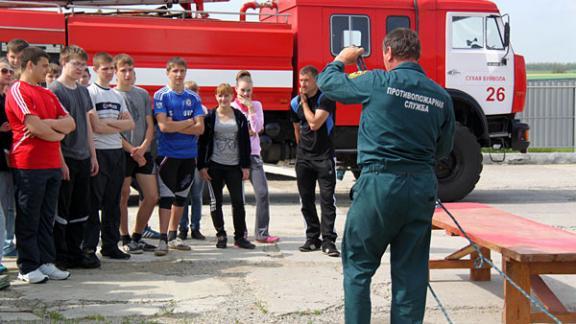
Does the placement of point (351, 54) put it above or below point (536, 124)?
above

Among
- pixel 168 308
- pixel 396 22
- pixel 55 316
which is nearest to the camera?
pixel 55 316

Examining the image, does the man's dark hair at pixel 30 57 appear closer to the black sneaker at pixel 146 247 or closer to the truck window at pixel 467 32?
the black sneaker at pixel 146 247

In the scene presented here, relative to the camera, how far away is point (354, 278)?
4.48 metres

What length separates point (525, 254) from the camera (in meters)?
4.62

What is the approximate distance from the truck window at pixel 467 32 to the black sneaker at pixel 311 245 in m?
5.17

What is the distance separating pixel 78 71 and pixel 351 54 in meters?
2.70

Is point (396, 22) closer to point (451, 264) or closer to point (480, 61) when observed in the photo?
point (480, 61)

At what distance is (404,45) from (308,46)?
6954 millimetres

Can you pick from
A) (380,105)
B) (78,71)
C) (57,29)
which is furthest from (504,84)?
(380,105)

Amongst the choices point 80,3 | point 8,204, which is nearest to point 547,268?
point 8,204

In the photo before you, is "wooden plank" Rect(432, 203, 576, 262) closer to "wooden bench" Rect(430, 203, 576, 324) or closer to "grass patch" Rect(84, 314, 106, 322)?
"wooden bench" Rect(430, 203, 576, 324)

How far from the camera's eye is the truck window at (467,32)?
39.1ft

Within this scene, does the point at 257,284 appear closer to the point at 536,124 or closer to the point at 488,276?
the point at 488,276

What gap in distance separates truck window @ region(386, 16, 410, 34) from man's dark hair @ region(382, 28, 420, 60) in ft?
23.5
